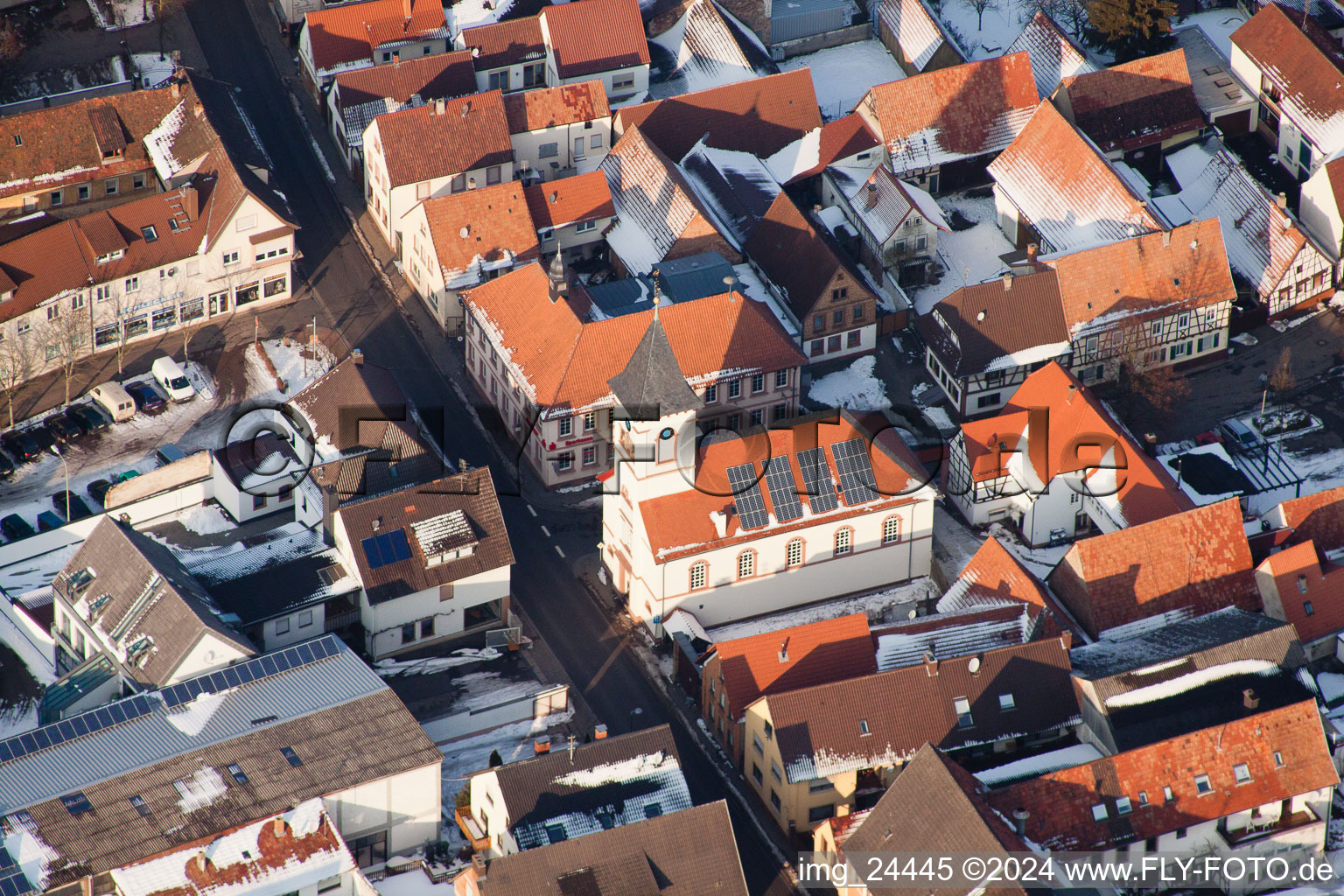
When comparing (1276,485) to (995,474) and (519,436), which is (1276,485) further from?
(519,436)

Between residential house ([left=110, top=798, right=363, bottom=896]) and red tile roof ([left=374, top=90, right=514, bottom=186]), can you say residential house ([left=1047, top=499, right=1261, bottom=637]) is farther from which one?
red tile roof ([left=374, top=90, right=514, bottom=186])

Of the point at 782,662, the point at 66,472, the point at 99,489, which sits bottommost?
the point at 782,662

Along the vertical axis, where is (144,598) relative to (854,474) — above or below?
above

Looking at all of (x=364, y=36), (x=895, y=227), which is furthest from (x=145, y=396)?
(x=895, y=227)

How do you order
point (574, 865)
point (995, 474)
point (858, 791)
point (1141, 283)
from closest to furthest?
point (574, 865)
point (858, 791)
point (995, 474)
point (1141, 283)

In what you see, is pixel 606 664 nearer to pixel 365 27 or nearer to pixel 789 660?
pixel 789 660

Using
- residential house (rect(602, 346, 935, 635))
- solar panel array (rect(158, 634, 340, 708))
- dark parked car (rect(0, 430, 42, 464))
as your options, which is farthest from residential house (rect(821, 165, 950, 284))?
dark parked car (rect(0, 430, 42, 464))

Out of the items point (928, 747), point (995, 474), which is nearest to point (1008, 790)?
point (928, 747)
